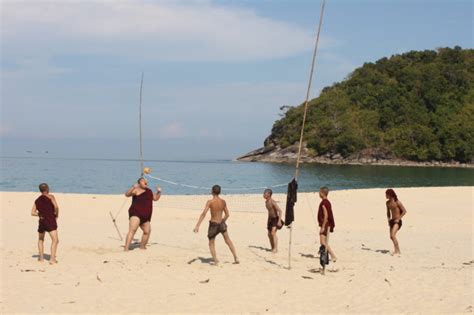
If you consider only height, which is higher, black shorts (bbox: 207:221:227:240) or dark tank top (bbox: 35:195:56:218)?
dark tank top (bbox: 35:195:56:218)

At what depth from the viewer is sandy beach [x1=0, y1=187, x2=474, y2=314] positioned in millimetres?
7762

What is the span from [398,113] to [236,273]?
121 metres

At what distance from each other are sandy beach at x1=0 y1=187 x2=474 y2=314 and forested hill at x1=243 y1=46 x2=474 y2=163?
101347 mm

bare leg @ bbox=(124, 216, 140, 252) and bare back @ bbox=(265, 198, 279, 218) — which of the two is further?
bare back @ bbox=(265, 198, 279, 218)

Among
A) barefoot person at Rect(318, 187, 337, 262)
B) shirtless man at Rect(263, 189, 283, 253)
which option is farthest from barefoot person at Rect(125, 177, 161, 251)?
barefoot person at Rect(318, 187, 337, 262)

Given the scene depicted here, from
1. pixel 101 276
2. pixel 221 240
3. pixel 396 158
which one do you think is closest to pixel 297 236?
pixel 221 240

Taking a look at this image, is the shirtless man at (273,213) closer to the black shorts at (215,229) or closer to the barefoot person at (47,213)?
the black shorts at (215,229)

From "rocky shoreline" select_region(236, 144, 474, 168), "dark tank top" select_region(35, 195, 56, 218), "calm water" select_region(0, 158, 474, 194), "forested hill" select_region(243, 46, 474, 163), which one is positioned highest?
"forested hill" select_region(243, 46, 474, 163)

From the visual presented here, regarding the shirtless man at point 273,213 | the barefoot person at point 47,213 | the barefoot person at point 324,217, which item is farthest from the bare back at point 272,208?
the barefoot person at point 47,213

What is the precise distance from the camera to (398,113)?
125 metres

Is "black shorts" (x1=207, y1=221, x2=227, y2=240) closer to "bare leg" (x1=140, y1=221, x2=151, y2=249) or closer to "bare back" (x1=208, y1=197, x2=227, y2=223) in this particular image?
"bare back" (x1=208, y1=197, x2=227, y2=223)

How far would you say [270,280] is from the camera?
928 centimetres

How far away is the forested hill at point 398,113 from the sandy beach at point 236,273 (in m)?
101

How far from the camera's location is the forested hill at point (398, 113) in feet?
376
